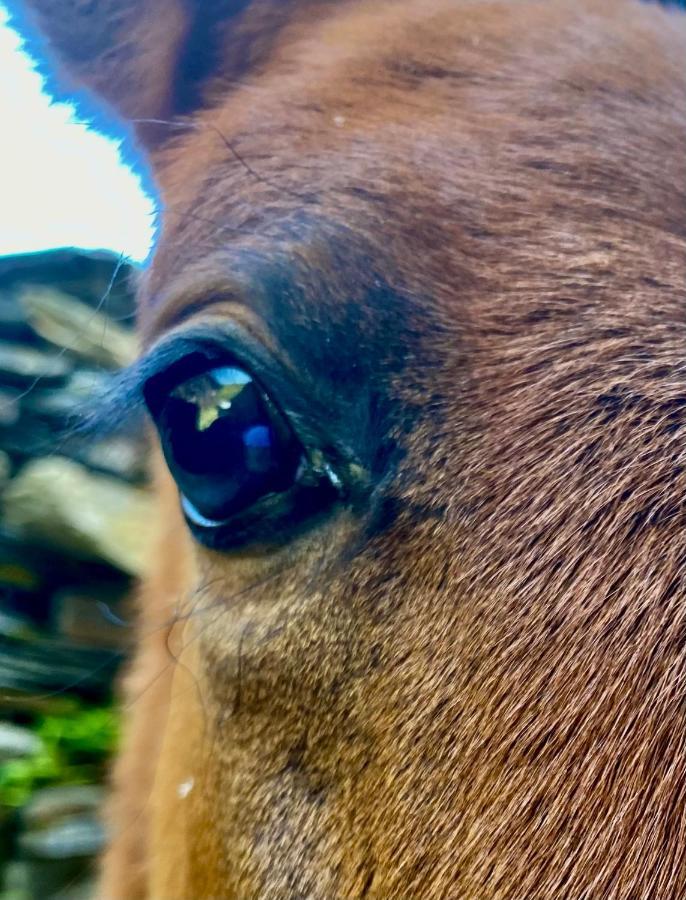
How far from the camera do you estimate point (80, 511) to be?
3.63 meters

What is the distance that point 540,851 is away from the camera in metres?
0.80

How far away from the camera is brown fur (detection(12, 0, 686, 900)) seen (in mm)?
833

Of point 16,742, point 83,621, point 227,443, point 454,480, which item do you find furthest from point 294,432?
point 83,621

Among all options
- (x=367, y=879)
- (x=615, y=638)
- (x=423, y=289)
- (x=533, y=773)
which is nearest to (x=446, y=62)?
(x=423, y=289)

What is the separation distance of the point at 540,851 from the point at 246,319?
0.70 metres

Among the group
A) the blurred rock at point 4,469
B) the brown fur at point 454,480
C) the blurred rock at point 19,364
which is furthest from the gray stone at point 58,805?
the brown fur at point 454,480

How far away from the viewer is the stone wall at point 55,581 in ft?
9.76

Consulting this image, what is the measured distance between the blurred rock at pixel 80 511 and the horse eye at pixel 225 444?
7.98 feet

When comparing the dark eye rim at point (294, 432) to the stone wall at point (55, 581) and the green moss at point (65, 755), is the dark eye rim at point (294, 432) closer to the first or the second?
the stone wall at point (55, 581)

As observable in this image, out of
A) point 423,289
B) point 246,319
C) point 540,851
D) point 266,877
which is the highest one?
point 423,289

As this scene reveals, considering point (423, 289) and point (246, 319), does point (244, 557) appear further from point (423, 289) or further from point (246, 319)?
point (423, 289)

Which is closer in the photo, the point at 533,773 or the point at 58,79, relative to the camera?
the point at 533,773

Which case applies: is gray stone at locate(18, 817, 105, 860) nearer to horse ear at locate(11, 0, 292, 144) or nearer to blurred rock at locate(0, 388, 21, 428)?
blurred rock at locate(0, 388, 21, 428)

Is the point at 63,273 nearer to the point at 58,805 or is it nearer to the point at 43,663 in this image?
the point at 43,663
